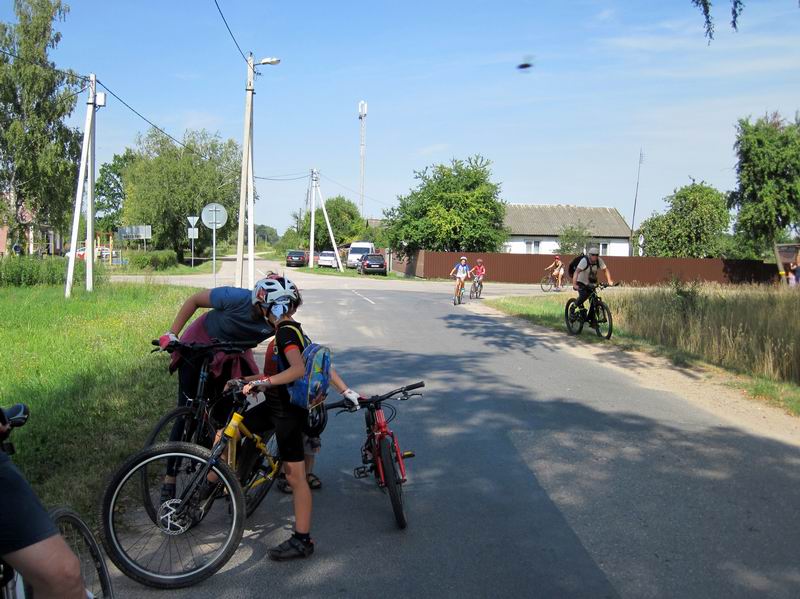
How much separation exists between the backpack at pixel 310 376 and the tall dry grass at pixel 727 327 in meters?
8.38

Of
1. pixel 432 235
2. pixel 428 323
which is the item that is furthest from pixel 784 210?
pixel 428 323

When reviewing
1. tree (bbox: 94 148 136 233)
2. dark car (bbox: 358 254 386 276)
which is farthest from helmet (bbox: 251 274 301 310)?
tree (bbox: 94 148 136 233)

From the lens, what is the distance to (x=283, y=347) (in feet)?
13.7

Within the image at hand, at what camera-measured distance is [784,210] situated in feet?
128

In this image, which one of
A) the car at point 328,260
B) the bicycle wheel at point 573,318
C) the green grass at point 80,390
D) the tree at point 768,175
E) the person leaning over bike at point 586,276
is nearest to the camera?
the green grass at point 80,390

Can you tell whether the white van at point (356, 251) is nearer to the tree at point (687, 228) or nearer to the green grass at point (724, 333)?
the tree at point (687, 228)

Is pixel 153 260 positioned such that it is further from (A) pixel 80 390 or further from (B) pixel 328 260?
(A) pixel 80 390

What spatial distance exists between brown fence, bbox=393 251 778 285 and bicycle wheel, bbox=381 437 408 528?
146 ft

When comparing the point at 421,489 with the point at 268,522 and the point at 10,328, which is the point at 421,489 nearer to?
the point at 268,522

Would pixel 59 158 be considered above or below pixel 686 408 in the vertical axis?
above

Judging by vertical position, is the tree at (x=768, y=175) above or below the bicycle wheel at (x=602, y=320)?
above

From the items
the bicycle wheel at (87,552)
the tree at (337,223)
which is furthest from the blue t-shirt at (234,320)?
the tree at (337,223)

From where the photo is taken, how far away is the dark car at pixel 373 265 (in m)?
53.0

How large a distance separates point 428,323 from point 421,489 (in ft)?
41.5
